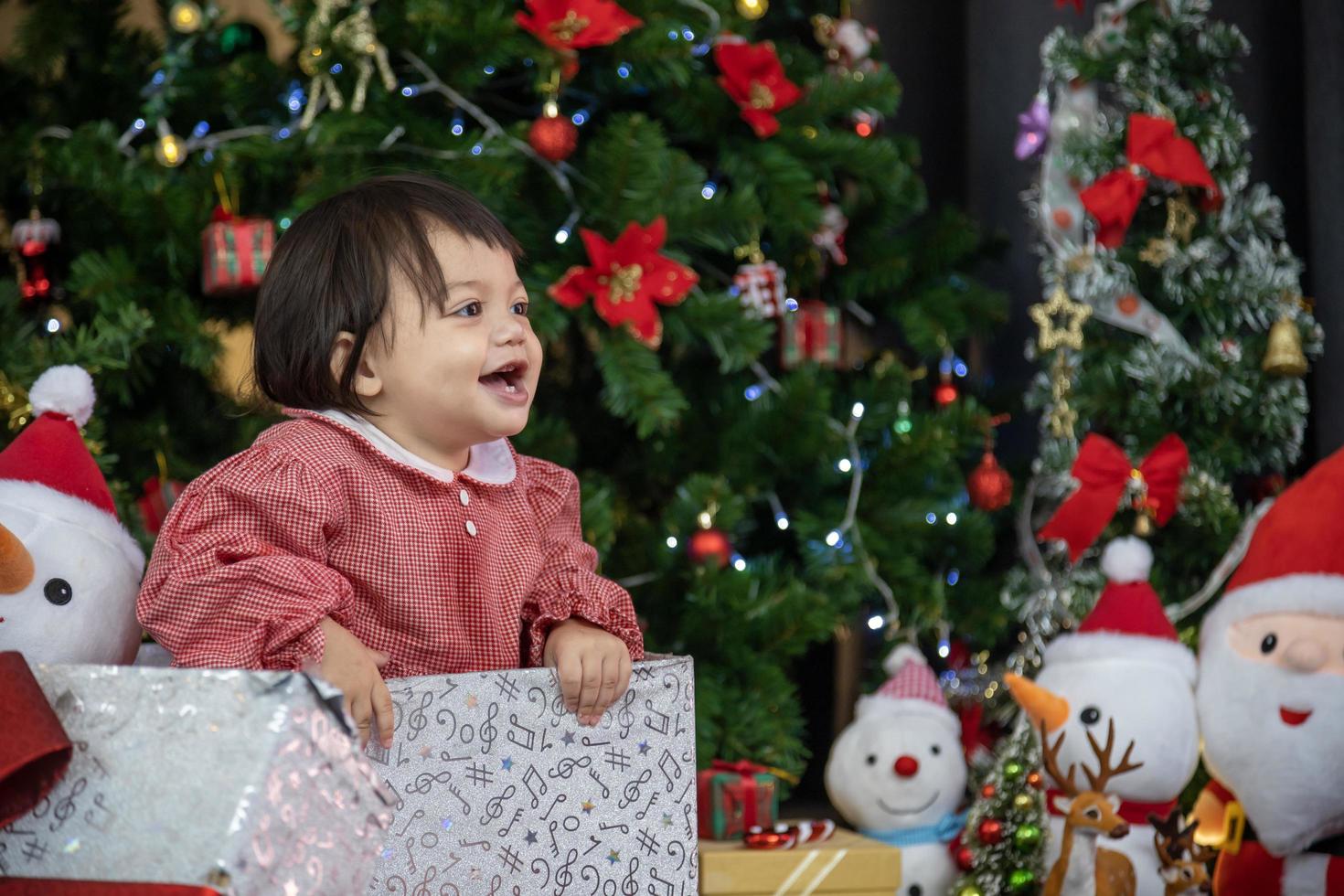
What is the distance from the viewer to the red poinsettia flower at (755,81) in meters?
1.88

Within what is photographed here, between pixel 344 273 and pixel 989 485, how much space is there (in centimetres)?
110

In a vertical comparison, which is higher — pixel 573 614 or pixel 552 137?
pixel 552 137

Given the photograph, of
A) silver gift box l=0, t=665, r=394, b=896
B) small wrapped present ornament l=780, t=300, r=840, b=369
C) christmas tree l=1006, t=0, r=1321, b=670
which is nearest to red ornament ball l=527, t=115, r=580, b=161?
small wrapped present ornament l=780, t=300, r=840, b=369

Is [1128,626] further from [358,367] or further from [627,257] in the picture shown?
[358,367]

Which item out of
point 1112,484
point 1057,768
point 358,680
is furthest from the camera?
point 1112,484

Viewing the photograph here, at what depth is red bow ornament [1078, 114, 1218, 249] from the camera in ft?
6.15

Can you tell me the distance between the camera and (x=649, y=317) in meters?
1.77

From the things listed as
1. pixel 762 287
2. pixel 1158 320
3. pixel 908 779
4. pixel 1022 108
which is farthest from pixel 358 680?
pixel 1022 108

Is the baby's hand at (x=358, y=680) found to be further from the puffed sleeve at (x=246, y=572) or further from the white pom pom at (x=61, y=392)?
the white pom pom at (x=61, y=392)

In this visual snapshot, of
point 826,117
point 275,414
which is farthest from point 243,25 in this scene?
point 826,117

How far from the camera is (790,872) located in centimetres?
159

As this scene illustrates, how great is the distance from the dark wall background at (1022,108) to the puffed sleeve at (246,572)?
1.37 m

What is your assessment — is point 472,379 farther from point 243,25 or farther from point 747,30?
point 243,25

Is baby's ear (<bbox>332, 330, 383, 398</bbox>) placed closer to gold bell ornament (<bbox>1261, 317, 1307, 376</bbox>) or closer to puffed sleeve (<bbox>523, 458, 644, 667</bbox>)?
puffed sleeve (<bbox>523, 458, 644, 667</bbox>)
